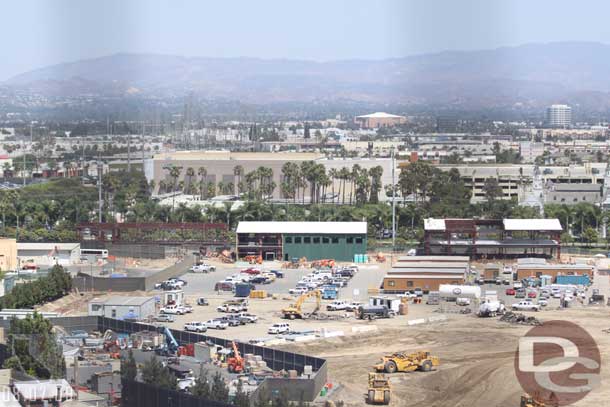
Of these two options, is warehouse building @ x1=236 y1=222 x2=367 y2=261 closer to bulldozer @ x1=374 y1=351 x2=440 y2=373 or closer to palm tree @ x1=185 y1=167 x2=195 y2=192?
bulldozer @ x1=374 y1=351 x2=440 y2=373

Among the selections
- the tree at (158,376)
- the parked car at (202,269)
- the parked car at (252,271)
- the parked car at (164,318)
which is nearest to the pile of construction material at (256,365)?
the tree at (158,376)

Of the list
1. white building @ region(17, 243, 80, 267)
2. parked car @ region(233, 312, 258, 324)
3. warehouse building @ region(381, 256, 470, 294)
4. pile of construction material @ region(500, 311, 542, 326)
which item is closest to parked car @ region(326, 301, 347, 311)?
parked car @ region(233, 312, 258, 324)

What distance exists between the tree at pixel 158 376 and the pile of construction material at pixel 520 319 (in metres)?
4.68

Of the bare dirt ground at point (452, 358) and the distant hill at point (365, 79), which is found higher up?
the distant hill at point (365, 79)

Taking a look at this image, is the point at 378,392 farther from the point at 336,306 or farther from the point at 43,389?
the point at 336,306

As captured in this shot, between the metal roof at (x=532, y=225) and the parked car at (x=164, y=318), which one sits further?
the metal roof at (x=532, y=225)

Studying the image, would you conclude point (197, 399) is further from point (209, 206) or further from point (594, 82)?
point (594, 82)

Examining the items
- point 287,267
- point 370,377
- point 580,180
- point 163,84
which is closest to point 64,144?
point 580,180

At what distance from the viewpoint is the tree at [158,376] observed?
7762mm

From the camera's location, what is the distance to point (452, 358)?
33.4 feet

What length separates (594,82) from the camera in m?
99.8

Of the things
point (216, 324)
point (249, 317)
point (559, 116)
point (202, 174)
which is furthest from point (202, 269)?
point (559, 116)

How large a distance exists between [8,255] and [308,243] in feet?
12.2

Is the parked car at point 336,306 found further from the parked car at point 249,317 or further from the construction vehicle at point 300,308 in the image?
the parked car at point 249,317
